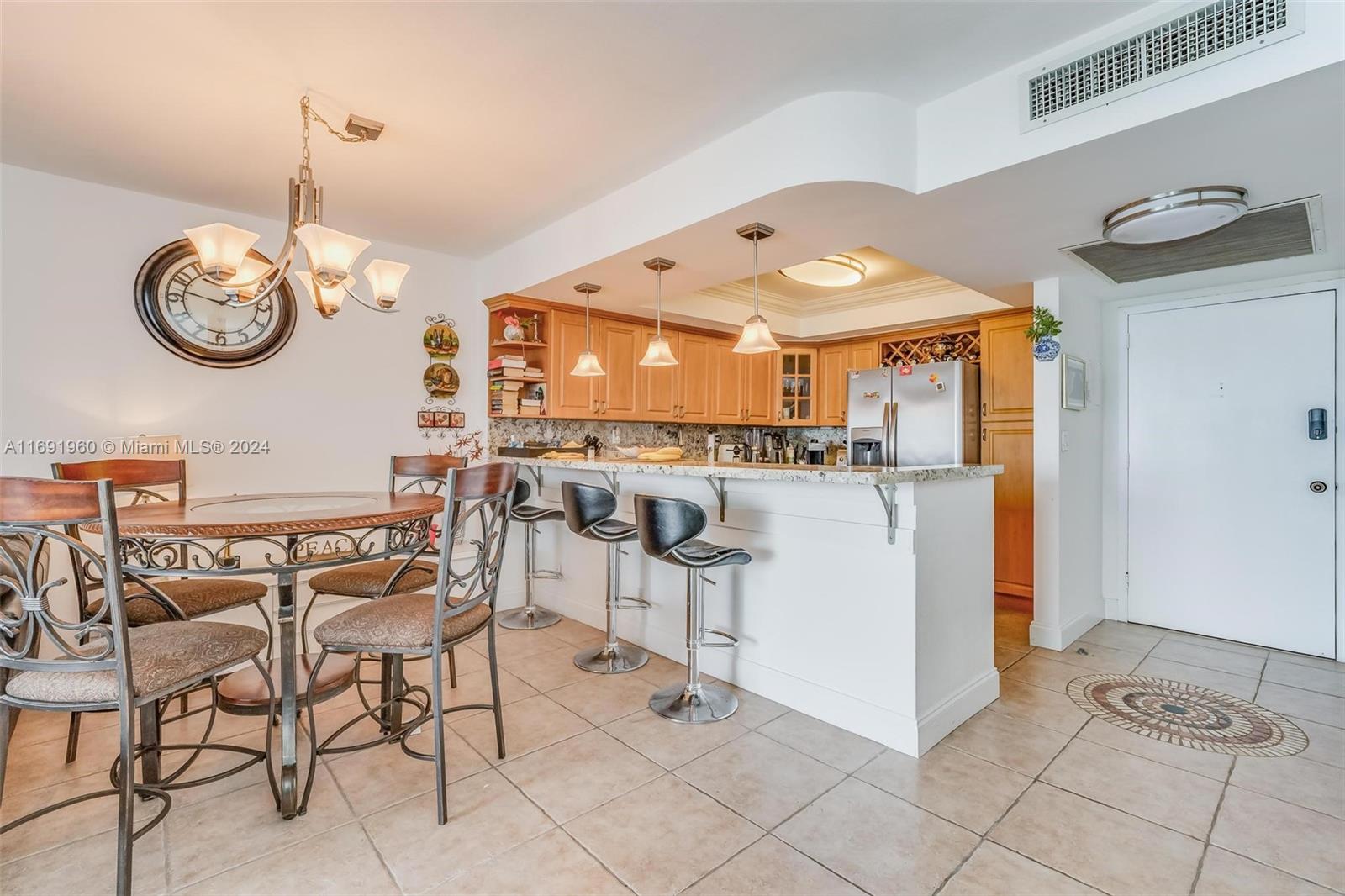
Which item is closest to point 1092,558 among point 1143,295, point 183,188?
point 1143,295

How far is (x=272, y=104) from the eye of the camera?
2354 millimetres

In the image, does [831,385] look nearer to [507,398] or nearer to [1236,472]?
[1236,472]

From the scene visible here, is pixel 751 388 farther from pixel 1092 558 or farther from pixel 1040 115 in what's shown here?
pixel 1040 115

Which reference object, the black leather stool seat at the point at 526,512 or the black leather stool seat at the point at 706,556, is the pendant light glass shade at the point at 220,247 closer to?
the black leather stool seat at the point at 526,512

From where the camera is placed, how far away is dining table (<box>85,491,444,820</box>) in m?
1.69

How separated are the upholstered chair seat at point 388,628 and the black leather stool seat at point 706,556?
83 cm

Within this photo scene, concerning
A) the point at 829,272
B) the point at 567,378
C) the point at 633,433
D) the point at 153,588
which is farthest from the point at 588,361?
the point at 153,588

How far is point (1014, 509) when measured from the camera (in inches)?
171

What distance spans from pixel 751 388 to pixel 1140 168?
12.8ft

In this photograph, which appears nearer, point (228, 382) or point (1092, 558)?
point (228, 382)

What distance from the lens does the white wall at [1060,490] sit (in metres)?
3.46

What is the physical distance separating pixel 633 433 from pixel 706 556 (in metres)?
3.05

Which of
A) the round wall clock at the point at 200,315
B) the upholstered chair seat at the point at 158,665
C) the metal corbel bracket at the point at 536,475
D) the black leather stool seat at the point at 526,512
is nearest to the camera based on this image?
the upholstered chair seat at the point at 158,665

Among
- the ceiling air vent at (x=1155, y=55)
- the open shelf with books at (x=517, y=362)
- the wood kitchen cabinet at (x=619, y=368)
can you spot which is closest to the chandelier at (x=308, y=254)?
the open shelf with books at (x=517, y=362)
